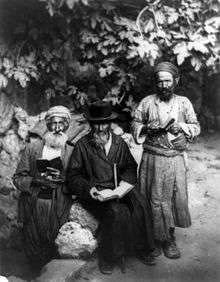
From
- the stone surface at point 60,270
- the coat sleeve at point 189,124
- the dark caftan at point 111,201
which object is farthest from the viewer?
the coat sleeve at point 189,124

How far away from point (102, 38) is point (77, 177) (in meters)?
2.17

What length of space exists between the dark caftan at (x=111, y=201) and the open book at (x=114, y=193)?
0.29ft

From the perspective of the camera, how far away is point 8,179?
619 cm

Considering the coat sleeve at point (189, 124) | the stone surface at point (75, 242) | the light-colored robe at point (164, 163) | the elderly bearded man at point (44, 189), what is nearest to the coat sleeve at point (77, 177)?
the elderly bearded man at point (44, 189)

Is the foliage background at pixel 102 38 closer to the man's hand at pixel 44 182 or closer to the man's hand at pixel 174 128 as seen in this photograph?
the man's hand at pixel 174 128

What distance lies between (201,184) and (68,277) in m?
3.03

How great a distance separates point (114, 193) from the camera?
4477mm

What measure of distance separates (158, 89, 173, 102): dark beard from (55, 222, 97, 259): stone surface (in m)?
1.57

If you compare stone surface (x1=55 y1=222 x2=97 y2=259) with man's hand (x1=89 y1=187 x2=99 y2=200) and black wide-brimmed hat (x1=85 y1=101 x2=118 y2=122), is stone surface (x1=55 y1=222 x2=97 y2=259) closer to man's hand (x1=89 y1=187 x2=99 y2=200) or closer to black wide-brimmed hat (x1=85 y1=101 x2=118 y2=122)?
man's hand (x1=89 y1=187 x2=99 y2=200)

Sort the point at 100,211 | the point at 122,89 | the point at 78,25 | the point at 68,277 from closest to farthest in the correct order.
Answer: the point at 68,277 → the point at 100,211 → the point at 78,25 → the point at 122,89

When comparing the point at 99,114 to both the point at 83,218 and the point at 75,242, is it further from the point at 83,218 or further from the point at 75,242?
the point at 75,242

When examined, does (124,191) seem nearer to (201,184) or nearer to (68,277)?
(68,277)

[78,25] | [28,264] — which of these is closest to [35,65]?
[78,25]

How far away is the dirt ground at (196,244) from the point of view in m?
4.64
